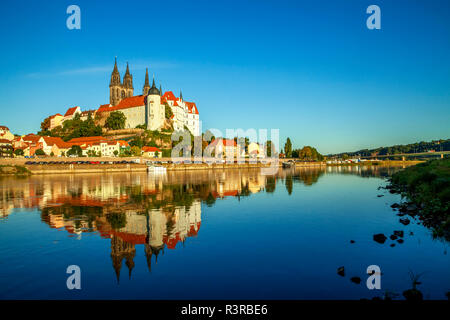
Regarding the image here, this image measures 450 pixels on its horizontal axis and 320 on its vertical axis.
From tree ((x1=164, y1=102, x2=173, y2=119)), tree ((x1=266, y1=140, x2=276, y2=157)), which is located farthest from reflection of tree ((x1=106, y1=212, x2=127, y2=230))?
tree ((x1=266, y1=140, x2=276, y2=157))

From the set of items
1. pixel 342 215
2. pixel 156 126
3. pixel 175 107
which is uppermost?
pixel 175 107

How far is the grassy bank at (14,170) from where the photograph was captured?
61.2m

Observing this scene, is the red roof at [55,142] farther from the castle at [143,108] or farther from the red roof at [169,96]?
the red roof at [169,96]

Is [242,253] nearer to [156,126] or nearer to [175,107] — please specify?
Result: [156,126]

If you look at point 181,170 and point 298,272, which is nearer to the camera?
point 298,272

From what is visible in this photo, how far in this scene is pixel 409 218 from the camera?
16.9m

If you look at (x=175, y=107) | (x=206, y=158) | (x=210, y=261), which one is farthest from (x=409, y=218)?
(x=175, y=107)

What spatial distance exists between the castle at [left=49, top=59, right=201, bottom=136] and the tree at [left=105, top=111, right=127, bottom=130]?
2.93m

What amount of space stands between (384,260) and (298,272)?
10.9 ft

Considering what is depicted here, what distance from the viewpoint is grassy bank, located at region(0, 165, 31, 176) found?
61.2 meters

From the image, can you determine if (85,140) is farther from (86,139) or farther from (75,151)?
(75,151)

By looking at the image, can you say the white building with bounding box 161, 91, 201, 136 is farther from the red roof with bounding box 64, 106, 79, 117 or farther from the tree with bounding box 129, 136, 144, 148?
the red roof with bounding box 64, 106, 79, 117

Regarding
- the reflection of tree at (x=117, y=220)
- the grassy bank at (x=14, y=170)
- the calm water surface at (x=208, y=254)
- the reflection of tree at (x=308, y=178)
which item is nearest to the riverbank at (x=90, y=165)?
the grassy bank at (x=14, y=170)

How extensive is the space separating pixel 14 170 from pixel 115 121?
59.6 m
